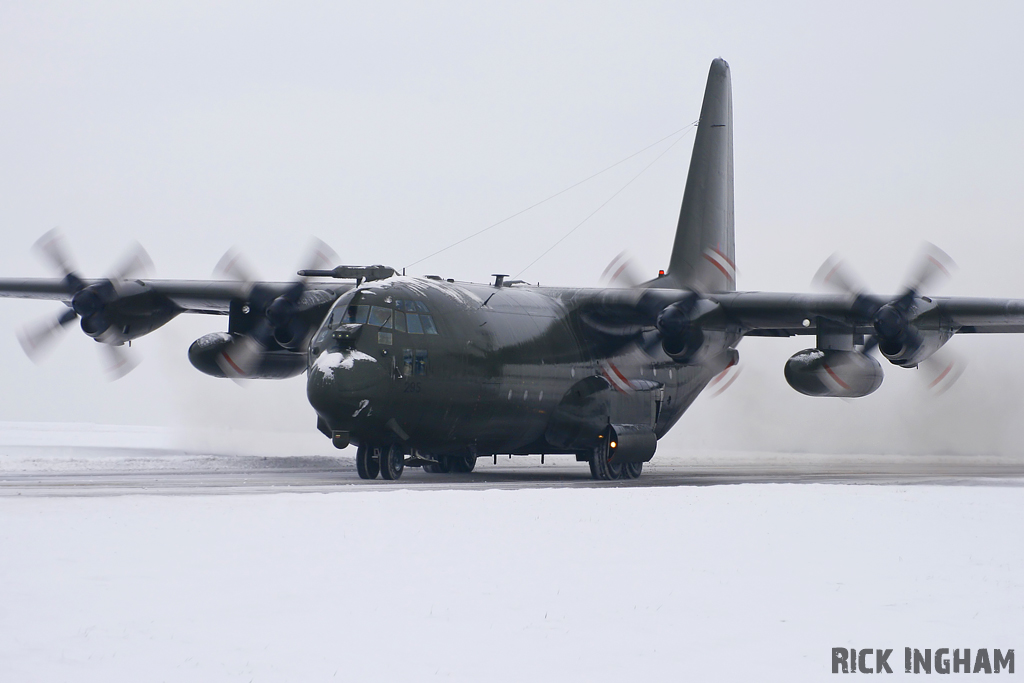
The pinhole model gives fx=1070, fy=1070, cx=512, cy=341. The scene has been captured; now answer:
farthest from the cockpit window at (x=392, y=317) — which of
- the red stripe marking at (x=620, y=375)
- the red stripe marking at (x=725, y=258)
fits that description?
the red stripe marking at (x=725, y=258)

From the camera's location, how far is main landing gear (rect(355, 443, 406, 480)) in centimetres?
2175

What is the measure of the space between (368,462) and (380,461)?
25cm

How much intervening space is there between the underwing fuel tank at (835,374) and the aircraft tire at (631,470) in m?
4.27

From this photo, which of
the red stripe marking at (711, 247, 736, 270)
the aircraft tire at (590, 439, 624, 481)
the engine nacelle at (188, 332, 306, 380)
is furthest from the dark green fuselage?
the engine nacelle at (188, 332, 306, 380)

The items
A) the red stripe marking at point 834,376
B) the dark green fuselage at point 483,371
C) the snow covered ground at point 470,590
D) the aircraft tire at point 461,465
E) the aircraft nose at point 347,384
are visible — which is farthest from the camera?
the aircraft tire at point 461,465

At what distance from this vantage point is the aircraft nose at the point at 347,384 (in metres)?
19.9

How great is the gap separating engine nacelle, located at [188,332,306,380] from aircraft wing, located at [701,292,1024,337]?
36.1 ft

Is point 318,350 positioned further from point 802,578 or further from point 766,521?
point 802,578

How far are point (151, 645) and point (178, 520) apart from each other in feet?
16.5

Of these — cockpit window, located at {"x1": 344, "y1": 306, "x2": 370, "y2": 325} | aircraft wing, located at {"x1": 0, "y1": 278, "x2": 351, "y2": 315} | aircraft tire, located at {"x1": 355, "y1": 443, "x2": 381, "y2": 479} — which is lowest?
aircraft tire, located at {"x1": 355, "y1": 443, "x2": 381, "y2": 479}

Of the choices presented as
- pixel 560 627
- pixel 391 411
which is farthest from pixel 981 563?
pixel 391 411

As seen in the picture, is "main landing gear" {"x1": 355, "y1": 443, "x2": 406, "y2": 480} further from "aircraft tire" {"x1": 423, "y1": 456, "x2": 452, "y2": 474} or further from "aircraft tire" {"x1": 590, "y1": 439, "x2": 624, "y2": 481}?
"aircraft tire" {"x1": 590, "y1": 439, "x2": 624, "y2": 481}

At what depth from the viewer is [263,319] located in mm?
26344

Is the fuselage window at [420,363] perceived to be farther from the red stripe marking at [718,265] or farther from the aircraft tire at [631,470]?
the red stripe marking at [718,265]
